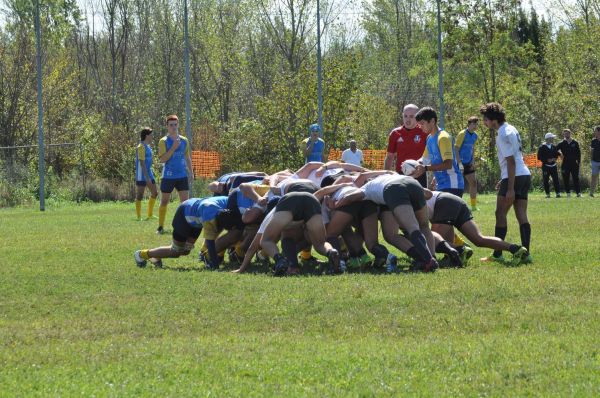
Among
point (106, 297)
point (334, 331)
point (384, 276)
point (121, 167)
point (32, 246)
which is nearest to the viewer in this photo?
point (334, 331)

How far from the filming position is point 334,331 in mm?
8453

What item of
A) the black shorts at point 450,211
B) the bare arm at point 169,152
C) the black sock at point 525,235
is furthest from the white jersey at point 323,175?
the bare arm at point 169,152

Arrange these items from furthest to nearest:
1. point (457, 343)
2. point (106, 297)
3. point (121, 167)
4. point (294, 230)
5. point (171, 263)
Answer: point (121, 167), point (171, 263), point (294, 230), point (106, 297), point (457, 343)

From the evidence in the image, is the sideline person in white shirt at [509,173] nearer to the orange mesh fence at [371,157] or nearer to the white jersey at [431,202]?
the white jersey at [431,202]

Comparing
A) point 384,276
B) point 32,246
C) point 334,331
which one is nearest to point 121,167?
point 32,246

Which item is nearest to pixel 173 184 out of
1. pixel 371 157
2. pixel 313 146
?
pixel 313 146

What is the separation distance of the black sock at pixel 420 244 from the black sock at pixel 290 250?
1439mm

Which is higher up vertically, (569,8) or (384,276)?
(569,8)

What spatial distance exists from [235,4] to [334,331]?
56521 mm

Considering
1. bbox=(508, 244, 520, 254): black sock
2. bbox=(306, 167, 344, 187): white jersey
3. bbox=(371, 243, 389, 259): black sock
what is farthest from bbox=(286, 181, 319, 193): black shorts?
bbox=(508, 244, 520, 254): black sock

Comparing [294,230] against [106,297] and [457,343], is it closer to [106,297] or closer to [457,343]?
[106,297]

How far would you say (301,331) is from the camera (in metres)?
8.51

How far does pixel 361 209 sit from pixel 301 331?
4805 millimetres

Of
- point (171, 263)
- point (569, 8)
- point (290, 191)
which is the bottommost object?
point (171, 263)
